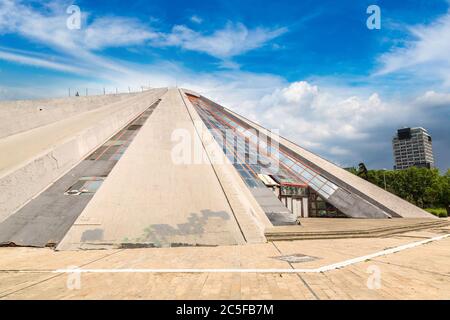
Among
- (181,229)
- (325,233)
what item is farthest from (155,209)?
(325,233)

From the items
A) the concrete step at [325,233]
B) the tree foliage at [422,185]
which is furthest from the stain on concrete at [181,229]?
the tree foliage at [422,185]

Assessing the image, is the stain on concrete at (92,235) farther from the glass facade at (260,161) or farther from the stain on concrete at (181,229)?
the glass facade at (260,161)

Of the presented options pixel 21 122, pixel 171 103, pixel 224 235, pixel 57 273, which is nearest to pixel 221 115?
pixel 171 103

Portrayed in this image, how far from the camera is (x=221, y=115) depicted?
92.1 ft

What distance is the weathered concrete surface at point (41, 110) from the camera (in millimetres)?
19578

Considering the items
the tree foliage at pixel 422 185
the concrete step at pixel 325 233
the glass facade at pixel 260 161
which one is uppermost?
the glass facade at pixel 260 161

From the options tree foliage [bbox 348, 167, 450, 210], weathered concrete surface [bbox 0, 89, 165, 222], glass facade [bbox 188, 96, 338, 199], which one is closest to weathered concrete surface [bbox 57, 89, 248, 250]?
weathered concrete surface [bbox 0, 89, 165, 222]

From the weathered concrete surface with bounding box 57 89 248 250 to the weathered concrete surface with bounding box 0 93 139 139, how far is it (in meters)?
12.2

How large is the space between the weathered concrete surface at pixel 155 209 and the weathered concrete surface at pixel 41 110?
12199 mm

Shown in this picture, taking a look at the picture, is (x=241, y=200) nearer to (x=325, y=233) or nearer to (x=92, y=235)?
(x=325, y=233)

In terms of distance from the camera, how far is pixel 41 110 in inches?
949

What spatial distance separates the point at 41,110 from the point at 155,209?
20.9m
